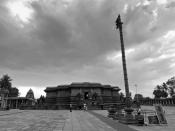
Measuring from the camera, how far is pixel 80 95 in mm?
54844

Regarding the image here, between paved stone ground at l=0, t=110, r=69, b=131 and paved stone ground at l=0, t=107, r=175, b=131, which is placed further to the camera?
paved stone ground at l=0, t=110, r=69, b=131

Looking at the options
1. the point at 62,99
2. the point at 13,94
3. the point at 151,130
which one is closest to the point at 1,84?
the point at 13,94

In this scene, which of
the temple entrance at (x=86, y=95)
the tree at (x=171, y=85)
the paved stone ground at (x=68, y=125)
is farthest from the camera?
the tree at (x=171, y=85)

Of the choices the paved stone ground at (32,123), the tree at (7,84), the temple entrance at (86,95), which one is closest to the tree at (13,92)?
the tree at (7,84)

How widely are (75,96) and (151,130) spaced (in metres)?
47.1

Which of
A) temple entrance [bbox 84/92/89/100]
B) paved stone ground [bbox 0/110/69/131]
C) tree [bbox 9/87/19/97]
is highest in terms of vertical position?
tree [bbox 9/87/19/97]

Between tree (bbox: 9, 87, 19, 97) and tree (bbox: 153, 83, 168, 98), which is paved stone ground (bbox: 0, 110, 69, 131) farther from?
tree (bbox: 153, 83, 168, 98)

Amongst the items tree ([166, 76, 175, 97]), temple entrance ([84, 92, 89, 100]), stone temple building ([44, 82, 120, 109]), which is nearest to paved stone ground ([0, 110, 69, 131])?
stone temple building ([44, 82, 120, 109])

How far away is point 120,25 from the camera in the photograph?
17469 mm

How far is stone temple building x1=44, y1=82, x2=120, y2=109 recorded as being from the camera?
54281 mm

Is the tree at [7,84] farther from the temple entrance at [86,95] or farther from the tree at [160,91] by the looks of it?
the tree at [160,91]

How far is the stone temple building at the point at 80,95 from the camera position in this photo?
54.3 m

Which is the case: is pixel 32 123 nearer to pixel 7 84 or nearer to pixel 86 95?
pixel 86 95

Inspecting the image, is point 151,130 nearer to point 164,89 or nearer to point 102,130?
point 102,130
